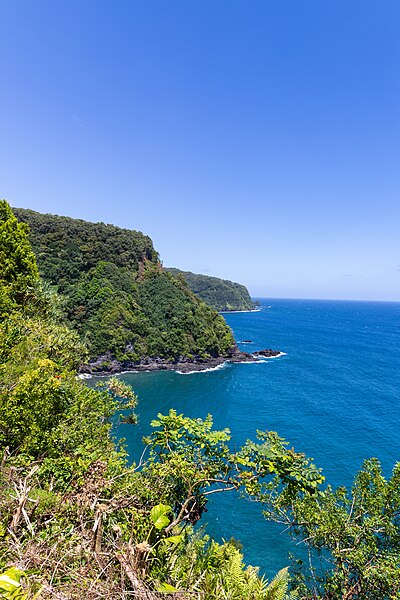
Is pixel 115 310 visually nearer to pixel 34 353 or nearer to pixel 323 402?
pixel 323 402

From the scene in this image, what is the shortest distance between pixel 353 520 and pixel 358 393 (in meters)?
45.2

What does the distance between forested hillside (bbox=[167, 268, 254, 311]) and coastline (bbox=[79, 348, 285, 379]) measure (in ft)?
331

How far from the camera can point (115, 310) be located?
6119 centimetres

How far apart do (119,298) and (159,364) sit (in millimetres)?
16870

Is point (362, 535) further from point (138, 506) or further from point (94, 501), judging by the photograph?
point (94, 501)

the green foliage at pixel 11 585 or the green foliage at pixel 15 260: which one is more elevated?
the green foliage at pixel 15 260

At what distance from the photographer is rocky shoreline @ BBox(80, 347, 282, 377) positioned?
183ft

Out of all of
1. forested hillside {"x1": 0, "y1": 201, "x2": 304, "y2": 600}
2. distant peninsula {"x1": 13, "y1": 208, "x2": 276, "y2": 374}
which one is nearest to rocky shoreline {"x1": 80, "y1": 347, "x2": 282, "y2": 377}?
distant peninsula {"x1": 13, "y1": 208, "x2": 276, "y2": 374}

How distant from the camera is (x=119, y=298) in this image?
6431 centimetres

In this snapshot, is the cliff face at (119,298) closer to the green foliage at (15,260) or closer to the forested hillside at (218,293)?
the green foliage at (15,260)

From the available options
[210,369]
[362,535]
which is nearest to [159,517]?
[362,535]

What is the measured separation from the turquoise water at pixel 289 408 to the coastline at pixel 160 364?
2.82 meters

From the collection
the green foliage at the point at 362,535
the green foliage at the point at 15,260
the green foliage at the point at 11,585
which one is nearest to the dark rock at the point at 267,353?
the green foliage at the point at 15,260

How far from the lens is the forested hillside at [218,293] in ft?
575
